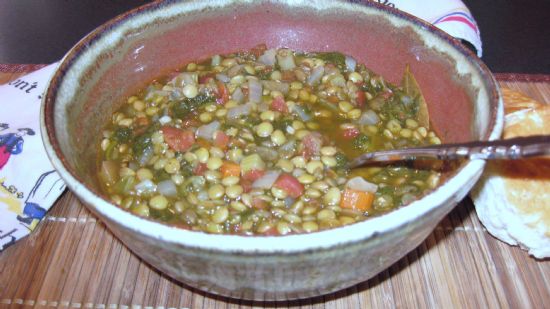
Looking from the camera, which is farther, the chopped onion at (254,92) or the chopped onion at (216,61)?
the chopped onion at (216,61)

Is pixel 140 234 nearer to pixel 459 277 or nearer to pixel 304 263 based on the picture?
pixel 304 263

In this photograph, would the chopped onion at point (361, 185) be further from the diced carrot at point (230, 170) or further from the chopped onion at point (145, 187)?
the chopped onion at point (145, 187)

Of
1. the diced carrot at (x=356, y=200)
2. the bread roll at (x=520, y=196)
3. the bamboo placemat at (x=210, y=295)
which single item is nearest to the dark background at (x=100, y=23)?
the bread roll at (x=520, y=196)

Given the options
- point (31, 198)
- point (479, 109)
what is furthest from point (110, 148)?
point (479, 109)

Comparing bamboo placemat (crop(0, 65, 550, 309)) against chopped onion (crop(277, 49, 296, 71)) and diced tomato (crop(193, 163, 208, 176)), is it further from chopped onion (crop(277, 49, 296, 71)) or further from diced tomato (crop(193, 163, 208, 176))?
chopped onion (crop(277, 49, 296, 71))

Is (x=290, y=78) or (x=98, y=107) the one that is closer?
(x=98, y=107)

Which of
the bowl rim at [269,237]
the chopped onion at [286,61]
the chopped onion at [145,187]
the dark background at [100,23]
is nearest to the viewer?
the bowl rim at [269,237]
